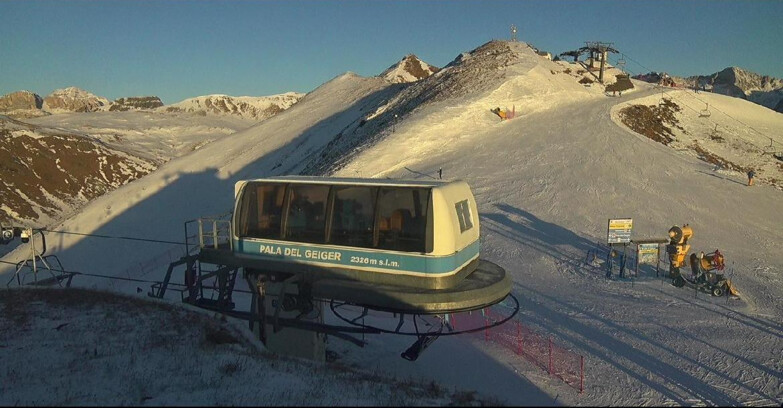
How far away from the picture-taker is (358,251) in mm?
9180

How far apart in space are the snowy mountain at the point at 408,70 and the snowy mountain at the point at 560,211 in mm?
31937

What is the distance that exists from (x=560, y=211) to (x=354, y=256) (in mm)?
14784

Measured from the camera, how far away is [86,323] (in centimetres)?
980

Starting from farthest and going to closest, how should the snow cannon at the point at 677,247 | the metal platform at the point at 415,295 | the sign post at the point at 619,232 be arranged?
the sign post at the point at 619,232, the snow cannon at the point at 677,247, the metal platform at the point at 415,295

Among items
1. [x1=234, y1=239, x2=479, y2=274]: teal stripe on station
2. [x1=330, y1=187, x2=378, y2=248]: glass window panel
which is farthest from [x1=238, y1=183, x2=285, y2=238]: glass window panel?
[x1=330, y1=187, x2=378, y2=248]: glass window panel

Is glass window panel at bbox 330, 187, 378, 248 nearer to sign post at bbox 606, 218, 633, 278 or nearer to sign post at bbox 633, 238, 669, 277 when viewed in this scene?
sign post at bbox 606, 218, 633, 278

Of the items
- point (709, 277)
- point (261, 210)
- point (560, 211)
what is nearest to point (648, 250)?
point (709, 277)

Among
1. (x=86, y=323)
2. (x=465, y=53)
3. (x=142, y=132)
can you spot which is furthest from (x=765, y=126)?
(x=142, y=132)

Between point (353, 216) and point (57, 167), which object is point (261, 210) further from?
point (57, 167)

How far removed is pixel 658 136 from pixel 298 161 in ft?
99.7

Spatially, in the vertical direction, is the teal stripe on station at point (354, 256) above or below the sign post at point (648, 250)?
above

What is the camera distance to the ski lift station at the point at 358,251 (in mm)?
8719

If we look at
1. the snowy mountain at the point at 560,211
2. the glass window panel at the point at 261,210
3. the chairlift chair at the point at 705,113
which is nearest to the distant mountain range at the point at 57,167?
the snowy mountain at the point at 560,211

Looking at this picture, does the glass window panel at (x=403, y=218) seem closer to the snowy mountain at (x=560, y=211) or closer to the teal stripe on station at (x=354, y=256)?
the teal stripe on station at (x=354, y=256)
